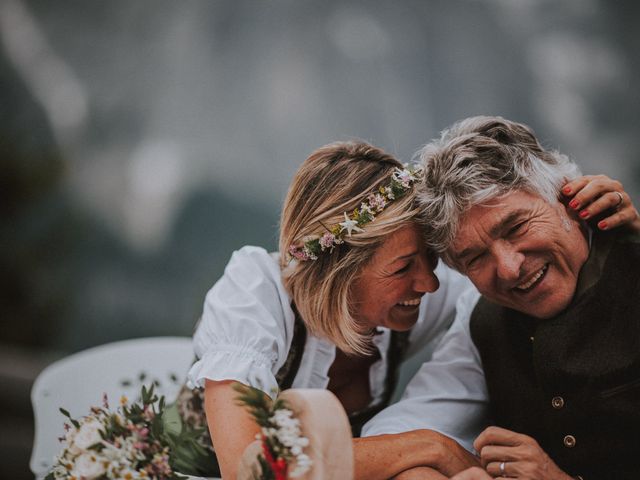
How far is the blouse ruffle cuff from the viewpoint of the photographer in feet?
5.24

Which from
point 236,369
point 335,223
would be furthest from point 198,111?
point 236,369

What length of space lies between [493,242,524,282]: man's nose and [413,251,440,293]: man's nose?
258 mm

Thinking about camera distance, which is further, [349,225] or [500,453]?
[349,225]

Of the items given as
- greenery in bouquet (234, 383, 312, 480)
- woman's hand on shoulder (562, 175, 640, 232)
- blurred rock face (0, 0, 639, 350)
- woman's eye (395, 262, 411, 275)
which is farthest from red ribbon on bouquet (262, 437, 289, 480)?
blurred rock face (0, 0, 639, 350)

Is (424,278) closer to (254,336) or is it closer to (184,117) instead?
(254,336)

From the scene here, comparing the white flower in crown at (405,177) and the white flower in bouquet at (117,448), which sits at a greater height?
the white flower in crown at (405,177)

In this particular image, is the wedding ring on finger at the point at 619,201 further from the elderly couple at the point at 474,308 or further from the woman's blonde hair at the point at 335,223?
the woman's blonde hair at the point at 335,223

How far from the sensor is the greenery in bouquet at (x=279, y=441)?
111cm

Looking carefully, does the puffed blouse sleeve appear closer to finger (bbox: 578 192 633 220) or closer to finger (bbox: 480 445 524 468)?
finger (bbox: 480 445 524 468)

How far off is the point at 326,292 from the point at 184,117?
2567 millimetres

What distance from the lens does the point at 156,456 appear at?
1242 mm

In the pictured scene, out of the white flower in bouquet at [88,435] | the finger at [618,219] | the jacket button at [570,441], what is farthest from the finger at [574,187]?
the white flower in bouquet at [88,435]

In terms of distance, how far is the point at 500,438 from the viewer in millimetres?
1560

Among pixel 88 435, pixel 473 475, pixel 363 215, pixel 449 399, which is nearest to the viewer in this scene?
pixel 88 435
